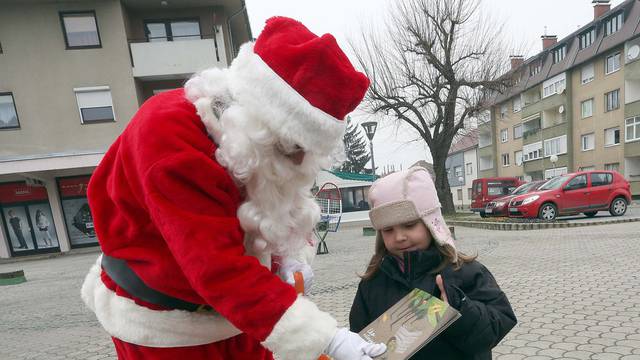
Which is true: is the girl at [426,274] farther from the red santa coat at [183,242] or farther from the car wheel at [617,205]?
the car wheel at [617,205]

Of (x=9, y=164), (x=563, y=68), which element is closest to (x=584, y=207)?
(x=9, y=164)

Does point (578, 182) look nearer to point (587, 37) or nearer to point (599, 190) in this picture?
point (599, 190)

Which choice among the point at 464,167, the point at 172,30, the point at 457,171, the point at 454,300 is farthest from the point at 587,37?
the point at 454,300

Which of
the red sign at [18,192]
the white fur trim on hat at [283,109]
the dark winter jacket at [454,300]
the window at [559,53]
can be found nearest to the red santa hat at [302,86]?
the white fur trim on hat at [283,109]

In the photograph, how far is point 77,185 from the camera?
1148 centimetres

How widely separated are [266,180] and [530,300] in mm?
3742

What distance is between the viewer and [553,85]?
88.1ft

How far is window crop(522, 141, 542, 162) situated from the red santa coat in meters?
32.4

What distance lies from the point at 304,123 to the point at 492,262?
5.61 metres

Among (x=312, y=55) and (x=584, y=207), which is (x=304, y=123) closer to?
(x=312, y=55)

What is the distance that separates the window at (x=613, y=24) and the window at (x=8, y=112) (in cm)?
3076

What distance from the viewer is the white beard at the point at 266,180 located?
3.01 feet

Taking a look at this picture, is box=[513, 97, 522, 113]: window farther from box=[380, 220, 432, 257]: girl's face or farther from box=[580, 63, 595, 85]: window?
box=[380, 220, 432, 257]: girl's face

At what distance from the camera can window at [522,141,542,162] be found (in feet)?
92.4
